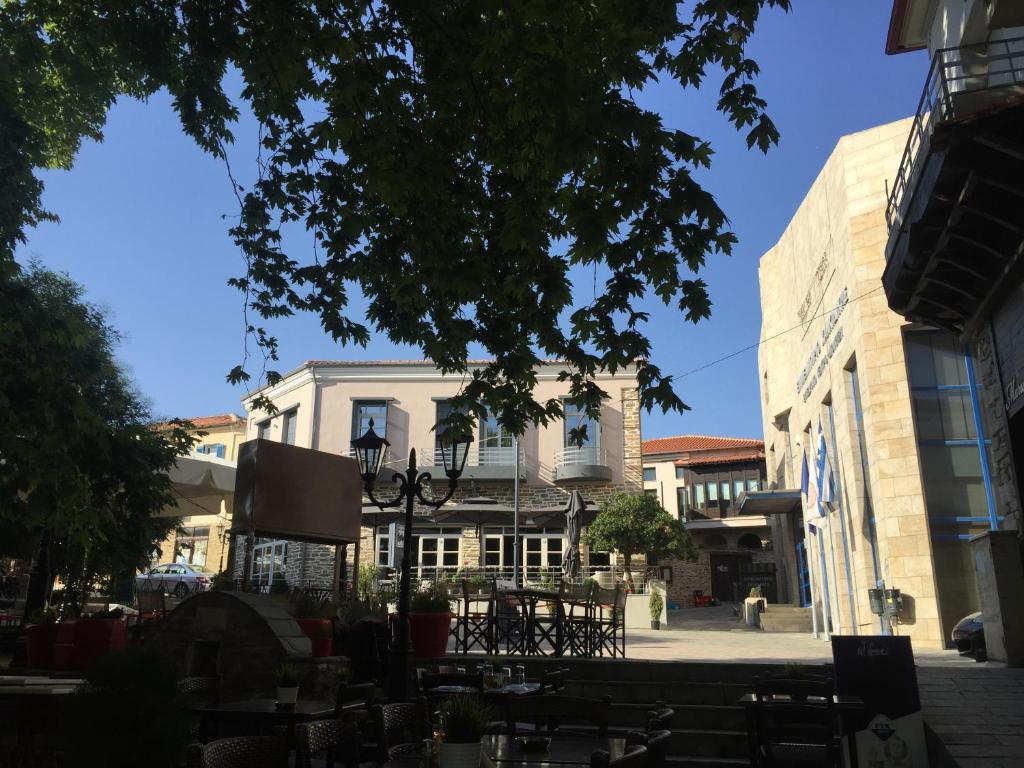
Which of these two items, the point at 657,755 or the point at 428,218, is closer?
the point at 657,755

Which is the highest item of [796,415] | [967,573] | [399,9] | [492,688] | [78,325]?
[796,415]

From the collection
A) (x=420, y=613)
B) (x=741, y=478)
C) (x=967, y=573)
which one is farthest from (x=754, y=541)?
(x=420, y=613)

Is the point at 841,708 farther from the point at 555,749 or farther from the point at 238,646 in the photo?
the point at 238,646

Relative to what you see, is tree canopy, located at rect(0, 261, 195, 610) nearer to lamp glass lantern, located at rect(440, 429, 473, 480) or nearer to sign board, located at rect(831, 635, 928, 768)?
lamp glass lantern, located at rect(440, 429, 473, 480)

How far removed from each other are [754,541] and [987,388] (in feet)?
105

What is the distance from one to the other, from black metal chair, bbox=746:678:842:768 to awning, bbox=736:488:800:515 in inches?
612

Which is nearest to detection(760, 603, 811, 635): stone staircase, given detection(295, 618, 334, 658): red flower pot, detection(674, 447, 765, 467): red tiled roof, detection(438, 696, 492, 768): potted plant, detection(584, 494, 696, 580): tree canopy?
detection(584, 494, 696, 580): tree canopy

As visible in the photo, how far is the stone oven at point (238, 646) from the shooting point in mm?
6121

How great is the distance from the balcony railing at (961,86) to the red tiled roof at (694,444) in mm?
37413

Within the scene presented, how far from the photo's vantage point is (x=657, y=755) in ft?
10.1

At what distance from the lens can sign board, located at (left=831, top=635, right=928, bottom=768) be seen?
5605 mm

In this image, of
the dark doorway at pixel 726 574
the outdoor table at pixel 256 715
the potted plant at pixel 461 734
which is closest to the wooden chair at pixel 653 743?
the potted plant at pixel 461 734

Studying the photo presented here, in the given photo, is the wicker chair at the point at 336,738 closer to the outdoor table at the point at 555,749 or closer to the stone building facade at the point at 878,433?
the outdoor table at the point at 555,749

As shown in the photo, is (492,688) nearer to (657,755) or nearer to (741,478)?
(657,755)
